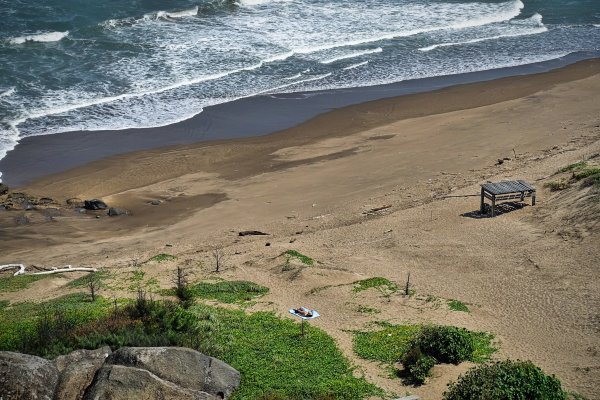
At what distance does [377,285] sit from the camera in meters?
19.8

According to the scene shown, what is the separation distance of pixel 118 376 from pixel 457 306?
8305mm

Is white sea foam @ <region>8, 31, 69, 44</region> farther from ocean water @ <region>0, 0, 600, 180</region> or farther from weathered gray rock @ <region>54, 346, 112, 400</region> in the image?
weathered gray rock @ <region>54, 346, 112, 400</region>

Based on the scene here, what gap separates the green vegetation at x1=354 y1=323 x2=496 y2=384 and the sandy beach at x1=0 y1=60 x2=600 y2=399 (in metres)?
0.25

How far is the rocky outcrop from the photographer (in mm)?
13000

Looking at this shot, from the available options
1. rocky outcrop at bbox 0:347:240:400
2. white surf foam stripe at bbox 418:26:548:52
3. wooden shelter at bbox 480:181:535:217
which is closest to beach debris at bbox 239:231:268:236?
wooden shelter at bbox 480:181:535:217

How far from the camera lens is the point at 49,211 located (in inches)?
1079

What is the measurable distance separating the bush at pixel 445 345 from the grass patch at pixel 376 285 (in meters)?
3.69

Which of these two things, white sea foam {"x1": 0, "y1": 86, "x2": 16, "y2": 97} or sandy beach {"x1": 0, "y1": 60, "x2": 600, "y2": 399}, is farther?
white sea foam {"x1": 0, "y1": 86, "x2": 16, "y2": 97}

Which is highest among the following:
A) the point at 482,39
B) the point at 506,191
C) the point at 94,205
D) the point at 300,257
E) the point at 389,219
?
the point at 482,39

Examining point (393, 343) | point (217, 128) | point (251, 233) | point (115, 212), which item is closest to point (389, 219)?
point (251, 233)

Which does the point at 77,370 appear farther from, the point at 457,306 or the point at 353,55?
the point at 353,55

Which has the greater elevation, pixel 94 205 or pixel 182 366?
pixel 182 366

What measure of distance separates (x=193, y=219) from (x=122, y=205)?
2.88m

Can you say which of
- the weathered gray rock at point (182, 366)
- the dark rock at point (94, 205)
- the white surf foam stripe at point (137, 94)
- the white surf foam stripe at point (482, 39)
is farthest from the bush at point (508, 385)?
the white surf foam stripe at point (482, 39)
